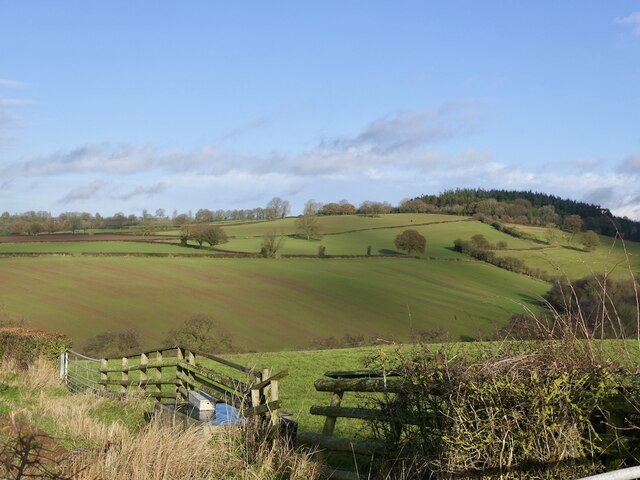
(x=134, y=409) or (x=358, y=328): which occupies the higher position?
(x=134, y=409)

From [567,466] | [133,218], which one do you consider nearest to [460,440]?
[567,466]

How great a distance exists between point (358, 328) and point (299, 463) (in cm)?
4961

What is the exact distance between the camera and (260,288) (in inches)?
2645

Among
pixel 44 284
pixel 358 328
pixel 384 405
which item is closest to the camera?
pixel 384 405

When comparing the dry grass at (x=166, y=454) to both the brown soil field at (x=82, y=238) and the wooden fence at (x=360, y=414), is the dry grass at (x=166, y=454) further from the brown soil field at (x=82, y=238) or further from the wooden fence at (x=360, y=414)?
the brown soil field at (x=82, y=238)

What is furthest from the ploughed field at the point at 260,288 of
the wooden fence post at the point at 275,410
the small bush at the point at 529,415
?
the small bush at the point at 529,415

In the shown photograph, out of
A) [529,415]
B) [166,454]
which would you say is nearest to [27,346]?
[166,454]

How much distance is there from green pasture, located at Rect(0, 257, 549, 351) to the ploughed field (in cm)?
11

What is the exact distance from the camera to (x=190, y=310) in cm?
5797

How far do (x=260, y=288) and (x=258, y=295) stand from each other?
254cm

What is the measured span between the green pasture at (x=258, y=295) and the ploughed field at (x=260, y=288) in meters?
0.11

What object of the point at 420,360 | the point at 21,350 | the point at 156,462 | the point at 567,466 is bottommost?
the point at 21,350

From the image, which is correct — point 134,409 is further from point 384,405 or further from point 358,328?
point 358,328

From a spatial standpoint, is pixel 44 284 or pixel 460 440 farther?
pixel 44 284
